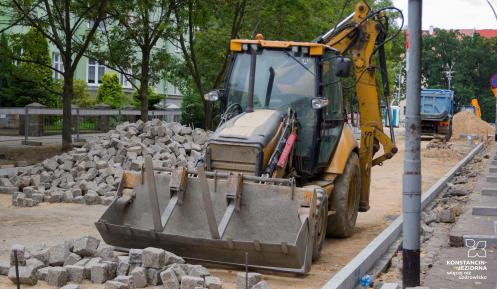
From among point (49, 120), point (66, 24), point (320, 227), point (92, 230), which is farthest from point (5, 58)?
point (320, 227)

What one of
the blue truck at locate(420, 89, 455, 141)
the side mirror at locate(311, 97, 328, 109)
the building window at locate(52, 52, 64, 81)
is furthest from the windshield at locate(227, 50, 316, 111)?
the blue truck at locate(420, 89, 455, 141)

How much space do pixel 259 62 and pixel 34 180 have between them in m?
7.72

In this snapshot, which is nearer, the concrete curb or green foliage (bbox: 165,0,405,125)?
the concrete curb

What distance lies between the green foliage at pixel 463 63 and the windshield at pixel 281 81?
77.8 meters

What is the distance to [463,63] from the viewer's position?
8719 centimetres

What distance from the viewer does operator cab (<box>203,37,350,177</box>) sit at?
10.5 metres

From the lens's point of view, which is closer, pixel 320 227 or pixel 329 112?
pixel 320 227

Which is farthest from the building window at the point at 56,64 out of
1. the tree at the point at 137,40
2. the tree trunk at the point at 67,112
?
the tree trunk at the point at 67,112

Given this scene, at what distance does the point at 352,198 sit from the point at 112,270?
4811 millimetres

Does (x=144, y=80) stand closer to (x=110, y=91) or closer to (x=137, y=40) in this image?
(x=137, y=40)

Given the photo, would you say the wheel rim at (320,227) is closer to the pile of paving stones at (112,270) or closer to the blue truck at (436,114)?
the pile of paving stones at (112,270)

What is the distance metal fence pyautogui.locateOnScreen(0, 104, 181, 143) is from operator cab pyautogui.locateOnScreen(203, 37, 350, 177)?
1639 cm

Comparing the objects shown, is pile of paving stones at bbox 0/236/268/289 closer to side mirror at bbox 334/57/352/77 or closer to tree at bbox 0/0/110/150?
side mirror at bbox 334/57/352/77

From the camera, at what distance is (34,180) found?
16.5 meters
